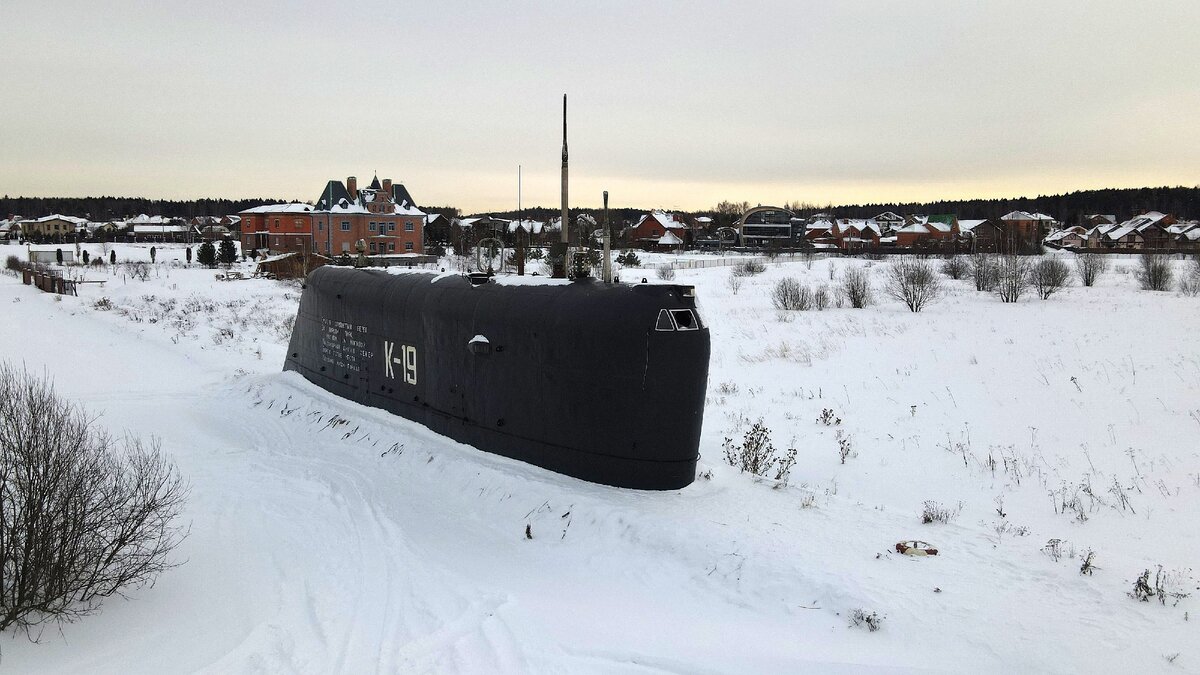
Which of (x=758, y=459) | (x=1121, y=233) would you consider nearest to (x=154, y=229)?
(x=1121, y=233)

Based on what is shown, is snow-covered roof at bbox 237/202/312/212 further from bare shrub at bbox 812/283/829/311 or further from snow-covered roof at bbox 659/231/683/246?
bare shrub at bbox 812/283/829/311

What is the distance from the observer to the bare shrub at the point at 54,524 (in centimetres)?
818

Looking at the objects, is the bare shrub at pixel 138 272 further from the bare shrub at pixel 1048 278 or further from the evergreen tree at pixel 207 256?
the bare shrub at pixel 1048 278

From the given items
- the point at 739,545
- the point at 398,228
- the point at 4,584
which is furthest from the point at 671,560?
the point at 398,228

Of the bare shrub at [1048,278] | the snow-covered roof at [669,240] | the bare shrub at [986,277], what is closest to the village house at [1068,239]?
the snow-covered roof at [669,240]

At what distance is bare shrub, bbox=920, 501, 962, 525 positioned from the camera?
10.2 m

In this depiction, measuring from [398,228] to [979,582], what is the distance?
3021 inches

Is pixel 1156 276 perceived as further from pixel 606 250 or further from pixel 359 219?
pixel 359 219

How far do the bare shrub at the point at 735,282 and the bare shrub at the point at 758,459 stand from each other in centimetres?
3124

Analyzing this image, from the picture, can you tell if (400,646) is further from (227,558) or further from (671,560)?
(227,558)

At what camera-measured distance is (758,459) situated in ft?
42.8

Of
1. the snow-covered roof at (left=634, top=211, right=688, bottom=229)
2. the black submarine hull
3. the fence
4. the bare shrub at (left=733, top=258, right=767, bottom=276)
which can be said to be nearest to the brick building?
the fence

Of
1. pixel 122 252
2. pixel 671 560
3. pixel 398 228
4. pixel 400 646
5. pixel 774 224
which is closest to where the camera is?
pixel 400 646

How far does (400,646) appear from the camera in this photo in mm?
7910
